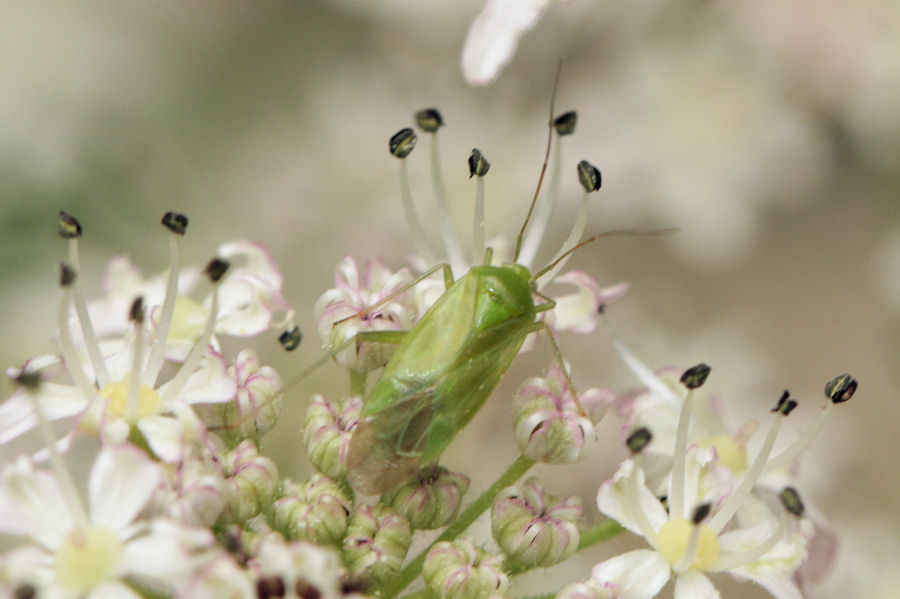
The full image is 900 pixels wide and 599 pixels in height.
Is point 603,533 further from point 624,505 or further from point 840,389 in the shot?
point 840,389

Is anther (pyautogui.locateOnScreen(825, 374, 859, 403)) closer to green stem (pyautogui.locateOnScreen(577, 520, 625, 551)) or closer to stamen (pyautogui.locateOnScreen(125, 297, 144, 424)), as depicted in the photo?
green stem (pyautogui.locateOnScreen(577, 520, 625, 551))

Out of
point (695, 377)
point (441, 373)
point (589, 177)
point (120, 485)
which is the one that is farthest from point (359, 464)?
point (589, 177)

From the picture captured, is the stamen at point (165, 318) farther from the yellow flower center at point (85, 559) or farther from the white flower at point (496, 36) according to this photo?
the white flower at point (496, 36)

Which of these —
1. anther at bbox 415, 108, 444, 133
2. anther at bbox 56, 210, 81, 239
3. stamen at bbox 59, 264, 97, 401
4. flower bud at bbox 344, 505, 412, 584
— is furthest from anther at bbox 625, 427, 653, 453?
anther at bbox 56, 210, 81, 239

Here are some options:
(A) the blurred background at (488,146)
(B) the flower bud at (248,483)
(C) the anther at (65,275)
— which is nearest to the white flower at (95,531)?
(B) the flower bud at (248,483)

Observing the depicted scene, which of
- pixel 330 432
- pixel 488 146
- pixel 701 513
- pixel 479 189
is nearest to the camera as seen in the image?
pixel 701 513

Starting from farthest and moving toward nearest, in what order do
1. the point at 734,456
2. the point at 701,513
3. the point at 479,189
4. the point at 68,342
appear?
the point at 734,456, the point at 479,189, the point at 68,342, the point at 701,513
